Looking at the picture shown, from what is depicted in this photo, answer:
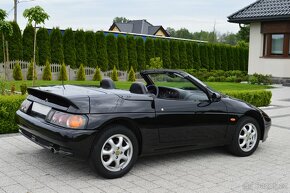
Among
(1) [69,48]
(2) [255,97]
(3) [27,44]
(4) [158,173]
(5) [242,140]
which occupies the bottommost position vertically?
(4) [158,173]

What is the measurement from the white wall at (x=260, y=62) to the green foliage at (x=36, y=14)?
588 inches

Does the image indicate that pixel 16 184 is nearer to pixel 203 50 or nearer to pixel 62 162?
pixel 62 162

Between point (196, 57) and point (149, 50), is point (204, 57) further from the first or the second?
point (149, 50)

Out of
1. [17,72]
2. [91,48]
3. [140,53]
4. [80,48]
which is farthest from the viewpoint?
[140,53]

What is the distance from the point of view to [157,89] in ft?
19.7

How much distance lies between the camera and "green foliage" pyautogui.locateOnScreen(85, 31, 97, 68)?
2225 centimetres

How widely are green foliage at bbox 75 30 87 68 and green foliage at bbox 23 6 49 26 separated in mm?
11361

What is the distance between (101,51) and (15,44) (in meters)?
5.09

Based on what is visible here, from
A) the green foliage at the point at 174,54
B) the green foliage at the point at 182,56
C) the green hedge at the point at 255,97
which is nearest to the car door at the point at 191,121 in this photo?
the green hedge at the point at 255,97

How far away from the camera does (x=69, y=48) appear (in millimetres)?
21469

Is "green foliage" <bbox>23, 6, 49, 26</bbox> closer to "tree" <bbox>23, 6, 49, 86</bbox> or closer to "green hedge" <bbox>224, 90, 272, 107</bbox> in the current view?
"tree" <bbox>23, 6, 49, 86</bbox>

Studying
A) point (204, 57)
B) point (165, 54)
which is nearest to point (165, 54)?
point (165, 54)

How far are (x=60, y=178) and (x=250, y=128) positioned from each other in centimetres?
312

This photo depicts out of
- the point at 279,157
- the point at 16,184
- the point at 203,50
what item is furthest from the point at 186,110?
the point at 203,50
